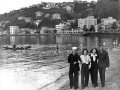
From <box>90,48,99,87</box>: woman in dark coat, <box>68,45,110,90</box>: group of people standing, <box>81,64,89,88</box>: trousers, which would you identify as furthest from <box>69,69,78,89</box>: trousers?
<box>90,48,99,87</box>: woman in dark coat

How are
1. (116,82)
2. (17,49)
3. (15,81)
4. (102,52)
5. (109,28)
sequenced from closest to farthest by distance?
(102,52) → (116,82) → (15,81) → (17,49) → (109,28)

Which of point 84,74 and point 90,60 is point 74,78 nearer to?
point 84,74

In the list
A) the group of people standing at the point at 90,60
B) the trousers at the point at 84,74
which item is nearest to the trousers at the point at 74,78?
the group of people standing at the point at 90,60

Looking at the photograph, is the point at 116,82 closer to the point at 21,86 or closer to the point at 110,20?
the point at 21,86

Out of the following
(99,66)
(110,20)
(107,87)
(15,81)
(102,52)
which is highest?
(110,20)

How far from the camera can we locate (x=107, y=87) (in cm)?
934

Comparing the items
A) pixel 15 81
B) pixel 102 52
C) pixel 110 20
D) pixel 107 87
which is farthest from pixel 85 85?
pixel 110 20

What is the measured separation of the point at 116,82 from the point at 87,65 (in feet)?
6.12

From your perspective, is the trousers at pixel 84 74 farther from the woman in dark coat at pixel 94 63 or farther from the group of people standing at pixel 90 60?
the woman in dark coat at pixel 94 63

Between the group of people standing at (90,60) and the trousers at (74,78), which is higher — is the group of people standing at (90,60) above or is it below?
above

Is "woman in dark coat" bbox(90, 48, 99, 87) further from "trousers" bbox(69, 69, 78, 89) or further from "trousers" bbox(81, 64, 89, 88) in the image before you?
"trousers" bbox(69, 69, 78, 89)

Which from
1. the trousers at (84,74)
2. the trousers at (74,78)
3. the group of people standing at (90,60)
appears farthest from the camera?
the trousers at (74,78)

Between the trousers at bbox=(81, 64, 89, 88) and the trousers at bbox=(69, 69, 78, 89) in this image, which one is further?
the trousers at bbox=(69, 69, 78, 89)

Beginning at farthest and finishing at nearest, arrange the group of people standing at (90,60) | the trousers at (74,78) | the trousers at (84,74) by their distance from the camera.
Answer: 1. the trousers at (74,78)
2. the trousers at (84,74)
3. the group of people standing at (90,60)
